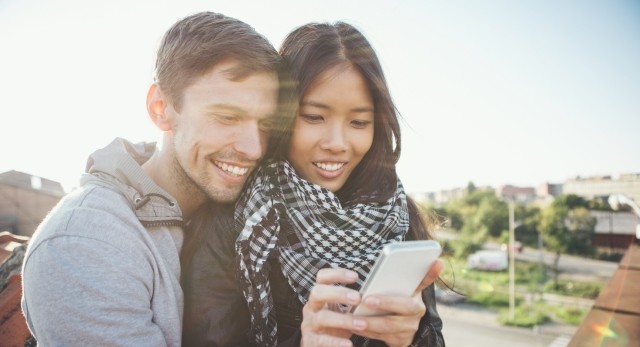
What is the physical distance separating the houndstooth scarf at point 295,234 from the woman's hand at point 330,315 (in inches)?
25.3

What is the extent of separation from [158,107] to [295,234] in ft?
3.41

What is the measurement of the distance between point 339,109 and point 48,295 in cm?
146

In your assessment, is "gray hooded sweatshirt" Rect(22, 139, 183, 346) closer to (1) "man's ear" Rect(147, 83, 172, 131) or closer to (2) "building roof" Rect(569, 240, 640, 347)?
(1) "man's ear" Rect(147, 83, 172, 131)

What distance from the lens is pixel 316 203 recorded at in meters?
2.15

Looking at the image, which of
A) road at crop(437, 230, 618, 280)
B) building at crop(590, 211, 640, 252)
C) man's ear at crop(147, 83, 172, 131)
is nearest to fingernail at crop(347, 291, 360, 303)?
man's ear at crop(147, 83, 172, 131)

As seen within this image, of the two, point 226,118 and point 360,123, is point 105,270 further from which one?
point 360,123

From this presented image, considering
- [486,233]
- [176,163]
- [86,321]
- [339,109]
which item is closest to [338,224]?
[339,109]

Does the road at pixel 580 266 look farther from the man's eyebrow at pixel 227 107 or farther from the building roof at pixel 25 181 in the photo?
the man's eyebrow at pixel 227 107

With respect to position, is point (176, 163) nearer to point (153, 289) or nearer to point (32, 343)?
point (153, 289)

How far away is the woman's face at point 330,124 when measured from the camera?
7.13 feet

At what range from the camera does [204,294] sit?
1830 mm

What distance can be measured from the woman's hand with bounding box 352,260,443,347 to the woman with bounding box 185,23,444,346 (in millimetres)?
432

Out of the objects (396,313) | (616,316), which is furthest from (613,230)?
(396,313)

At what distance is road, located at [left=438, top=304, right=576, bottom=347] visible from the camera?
28.9 m
